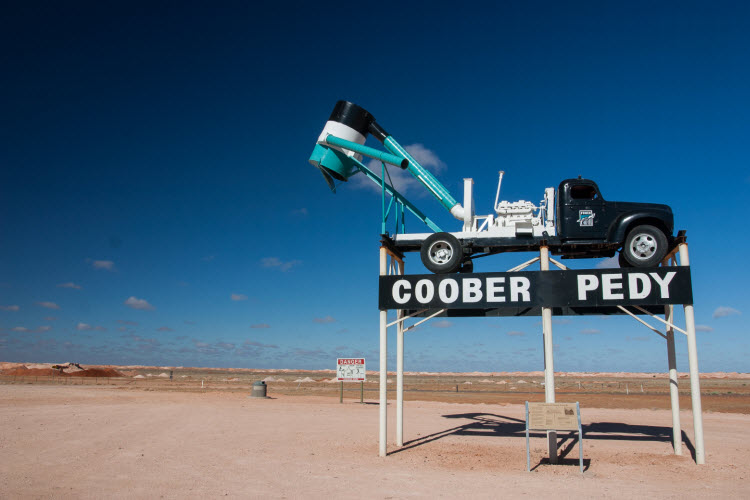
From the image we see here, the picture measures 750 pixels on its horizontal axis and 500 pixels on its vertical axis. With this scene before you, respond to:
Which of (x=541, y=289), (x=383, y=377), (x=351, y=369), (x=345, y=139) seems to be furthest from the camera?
(x=351, y=369)

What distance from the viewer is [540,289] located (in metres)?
12.5

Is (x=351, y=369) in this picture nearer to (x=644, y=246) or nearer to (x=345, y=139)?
(x=345, y=139)

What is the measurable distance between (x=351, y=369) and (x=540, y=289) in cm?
1741

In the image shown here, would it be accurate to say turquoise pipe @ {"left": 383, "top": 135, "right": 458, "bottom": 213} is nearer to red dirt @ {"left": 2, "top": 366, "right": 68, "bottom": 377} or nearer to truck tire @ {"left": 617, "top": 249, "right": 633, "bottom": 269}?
truck tire @ {"left": 617, "top": 249, "right": 633, "bottom": 269}

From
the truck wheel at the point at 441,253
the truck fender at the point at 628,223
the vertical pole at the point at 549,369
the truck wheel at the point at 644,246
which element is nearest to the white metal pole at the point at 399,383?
the truck wheel at the point at 441,253

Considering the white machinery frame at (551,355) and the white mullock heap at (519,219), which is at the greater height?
the white mullock heap at (519,219)

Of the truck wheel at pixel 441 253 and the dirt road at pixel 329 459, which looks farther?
the truck wheel at pixel 441 253

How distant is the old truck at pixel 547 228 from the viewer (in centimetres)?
1244

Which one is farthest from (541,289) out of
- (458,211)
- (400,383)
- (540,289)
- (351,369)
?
(351,369)

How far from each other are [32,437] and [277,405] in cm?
1297

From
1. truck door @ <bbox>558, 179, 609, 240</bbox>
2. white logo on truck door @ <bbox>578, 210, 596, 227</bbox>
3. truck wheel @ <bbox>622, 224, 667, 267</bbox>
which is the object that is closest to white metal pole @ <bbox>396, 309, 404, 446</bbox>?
truck door @ <bbox>558, 179, 609, 240</bbox>

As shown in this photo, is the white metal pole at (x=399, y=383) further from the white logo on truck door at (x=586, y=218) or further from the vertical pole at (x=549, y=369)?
the white logo on truck door at (x=586, y=218)

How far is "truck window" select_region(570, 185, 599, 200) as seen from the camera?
510 inches

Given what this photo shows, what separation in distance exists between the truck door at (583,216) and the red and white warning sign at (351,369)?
17628 millimetres
